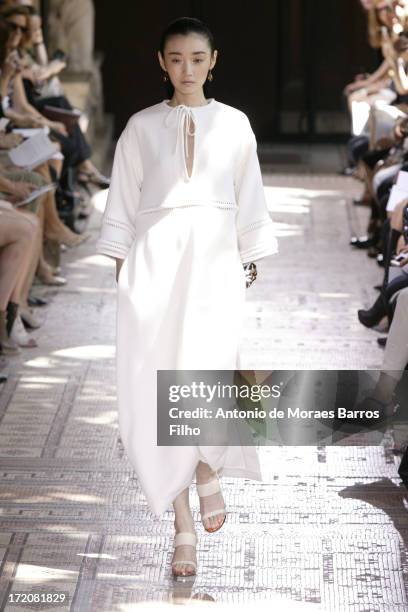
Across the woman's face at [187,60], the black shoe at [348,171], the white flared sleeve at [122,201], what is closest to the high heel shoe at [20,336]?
the white flared sleeve at [122,201]

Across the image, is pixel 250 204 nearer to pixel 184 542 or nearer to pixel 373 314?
pixel 184 542

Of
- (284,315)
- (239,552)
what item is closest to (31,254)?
(284,315)

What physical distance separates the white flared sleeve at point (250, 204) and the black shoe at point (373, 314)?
275 cm

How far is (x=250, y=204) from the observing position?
4492mm

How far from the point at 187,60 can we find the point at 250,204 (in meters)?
0.52

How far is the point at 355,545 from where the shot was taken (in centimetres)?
472

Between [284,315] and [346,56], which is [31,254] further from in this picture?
[346,56]

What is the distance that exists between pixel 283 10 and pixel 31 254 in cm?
788

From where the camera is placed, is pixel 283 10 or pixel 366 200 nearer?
→ pixel 366 200

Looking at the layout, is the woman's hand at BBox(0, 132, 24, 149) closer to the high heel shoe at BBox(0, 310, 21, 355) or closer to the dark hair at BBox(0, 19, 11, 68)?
the dark hair at BBox(0, 19, 11, 68)

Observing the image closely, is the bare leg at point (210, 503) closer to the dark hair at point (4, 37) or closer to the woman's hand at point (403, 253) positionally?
the woman's hand at point (403, 253)

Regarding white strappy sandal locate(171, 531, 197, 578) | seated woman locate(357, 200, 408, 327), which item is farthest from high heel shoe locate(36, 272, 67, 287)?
white strappy sandal locate(171, 531, 197, 578)

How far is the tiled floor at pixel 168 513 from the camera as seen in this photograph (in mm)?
4391

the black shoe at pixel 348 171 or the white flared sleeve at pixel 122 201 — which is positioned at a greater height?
the white flared sleeve at pixel 122 201
